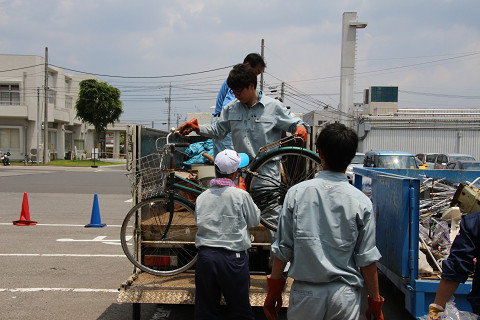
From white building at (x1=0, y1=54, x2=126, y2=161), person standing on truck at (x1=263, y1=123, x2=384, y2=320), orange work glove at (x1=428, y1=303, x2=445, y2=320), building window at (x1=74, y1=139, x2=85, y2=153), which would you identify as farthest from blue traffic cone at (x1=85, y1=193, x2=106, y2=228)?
building window at (x1=74, y1=139, x2=85, y2=153)

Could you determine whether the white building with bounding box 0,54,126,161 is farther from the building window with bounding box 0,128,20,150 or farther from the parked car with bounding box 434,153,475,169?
the parked car with bounding box 434,153,475,169

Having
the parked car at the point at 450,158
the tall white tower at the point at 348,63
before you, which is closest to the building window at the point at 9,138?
the tall white tower at the point at 348,63

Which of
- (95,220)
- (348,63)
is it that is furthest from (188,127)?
(348,63)

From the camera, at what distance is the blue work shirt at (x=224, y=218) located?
3.41 m

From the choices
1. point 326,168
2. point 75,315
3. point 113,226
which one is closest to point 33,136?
point 113,226

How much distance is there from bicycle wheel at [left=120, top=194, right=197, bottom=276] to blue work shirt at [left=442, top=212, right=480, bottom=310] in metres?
2.72

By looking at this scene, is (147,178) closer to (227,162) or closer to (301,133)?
(227,162)

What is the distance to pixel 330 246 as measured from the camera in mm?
2451

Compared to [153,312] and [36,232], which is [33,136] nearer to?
[36,232]

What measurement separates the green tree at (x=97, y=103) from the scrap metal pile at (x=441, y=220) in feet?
149

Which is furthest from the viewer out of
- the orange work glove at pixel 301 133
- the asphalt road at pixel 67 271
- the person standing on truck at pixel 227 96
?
the asphalt road at pixel 67 271

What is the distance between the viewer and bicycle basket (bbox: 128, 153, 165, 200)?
4.62 m

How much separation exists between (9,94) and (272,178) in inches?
1868

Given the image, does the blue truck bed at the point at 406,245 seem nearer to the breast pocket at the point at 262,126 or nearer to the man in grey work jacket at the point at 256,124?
the man in grey work jacket at the point at 256,124
